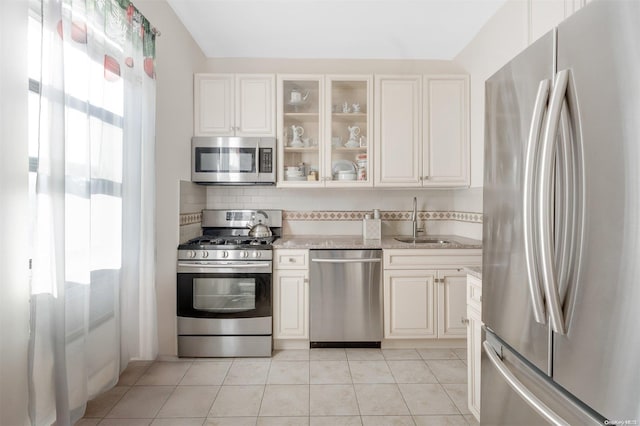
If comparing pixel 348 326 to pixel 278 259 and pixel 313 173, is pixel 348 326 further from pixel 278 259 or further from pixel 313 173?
pixel 313 173

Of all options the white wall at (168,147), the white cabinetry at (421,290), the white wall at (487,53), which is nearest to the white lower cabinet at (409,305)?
the white cabinetry at (421,290)

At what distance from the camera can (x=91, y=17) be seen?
1598mm

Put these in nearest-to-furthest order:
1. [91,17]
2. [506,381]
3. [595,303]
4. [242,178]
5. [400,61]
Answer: [595,303], [506,381], [91,17], [242,178], [400,61]

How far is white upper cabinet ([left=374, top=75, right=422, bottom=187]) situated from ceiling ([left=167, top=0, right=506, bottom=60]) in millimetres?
379

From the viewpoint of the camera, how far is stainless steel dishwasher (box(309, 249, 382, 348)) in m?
2.71

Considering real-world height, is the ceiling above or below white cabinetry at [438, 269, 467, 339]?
above

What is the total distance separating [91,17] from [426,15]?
7.49 ft

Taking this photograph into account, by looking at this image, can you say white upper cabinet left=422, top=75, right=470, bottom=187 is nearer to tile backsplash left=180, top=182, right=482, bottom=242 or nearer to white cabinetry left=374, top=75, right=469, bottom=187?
white cabinetry left=374, top=75, right=469, bottom=187

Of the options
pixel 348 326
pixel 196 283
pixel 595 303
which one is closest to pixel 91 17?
pixel 196 283

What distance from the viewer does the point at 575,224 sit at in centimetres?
76

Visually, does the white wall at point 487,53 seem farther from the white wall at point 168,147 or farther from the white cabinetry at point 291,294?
the white wall at point 168,147

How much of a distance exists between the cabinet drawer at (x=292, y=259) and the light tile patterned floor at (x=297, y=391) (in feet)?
2.39

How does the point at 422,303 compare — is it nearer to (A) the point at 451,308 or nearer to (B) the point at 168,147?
(A) the point at 451,308

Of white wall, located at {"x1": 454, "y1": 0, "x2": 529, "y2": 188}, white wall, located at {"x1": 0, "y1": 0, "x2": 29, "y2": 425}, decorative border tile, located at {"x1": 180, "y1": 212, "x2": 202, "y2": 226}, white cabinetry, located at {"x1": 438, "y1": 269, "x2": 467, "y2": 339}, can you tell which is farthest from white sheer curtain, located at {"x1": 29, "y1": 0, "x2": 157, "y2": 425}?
white wall, located at {"x1": 454, "y1": 0, "x2": 529, "y2": 188}
